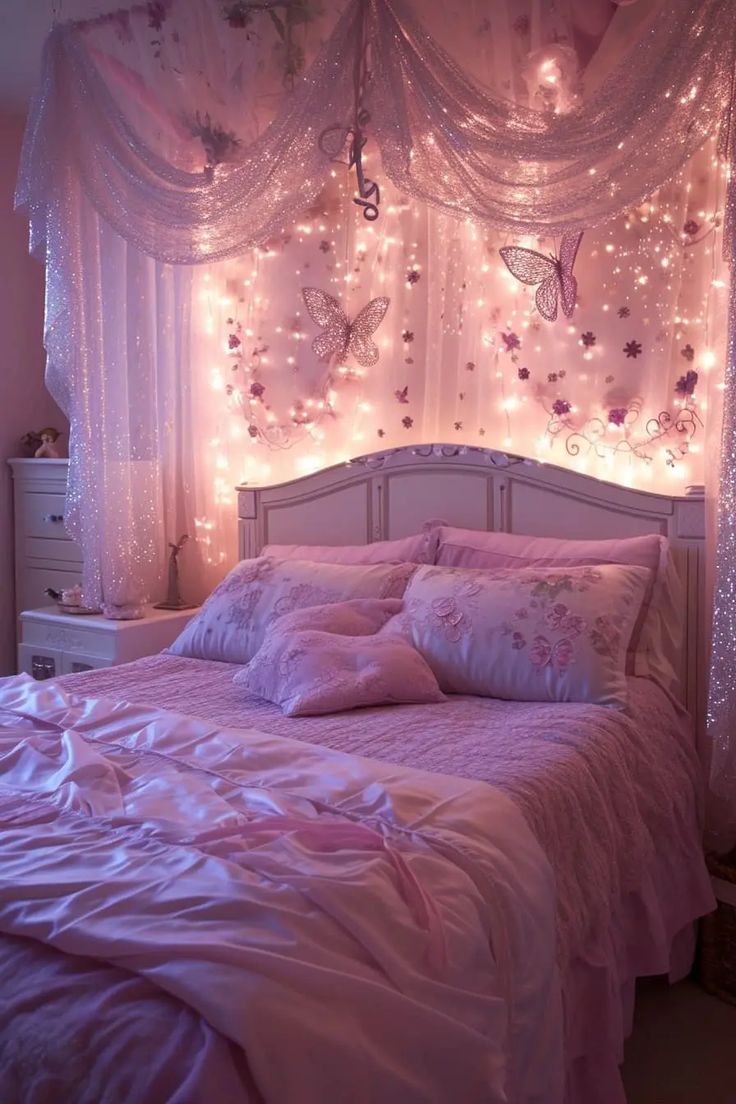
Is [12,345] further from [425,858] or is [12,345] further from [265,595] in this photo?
[425,858]

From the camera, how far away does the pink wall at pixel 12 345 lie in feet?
13.7

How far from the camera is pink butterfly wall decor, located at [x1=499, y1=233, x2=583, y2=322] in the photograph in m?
2.90

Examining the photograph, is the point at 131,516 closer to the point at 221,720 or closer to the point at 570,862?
the point at 221,720

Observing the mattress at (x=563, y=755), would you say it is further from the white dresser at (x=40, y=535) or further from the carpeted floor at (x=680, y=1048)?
the white dresser at (x=40, y=535)

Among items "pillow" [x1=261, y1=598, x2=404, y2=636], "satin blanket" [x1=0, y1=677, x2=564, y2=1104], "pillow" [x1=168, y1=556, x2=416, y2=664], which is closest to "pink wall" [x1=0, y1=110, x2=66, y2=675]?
"pillow" [x1=168, y1=556, x2=416, y2=664]

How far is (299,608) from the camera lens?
2.88 m

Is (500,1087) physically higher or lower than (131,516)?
lower

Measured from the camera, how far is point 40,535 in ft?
13.6

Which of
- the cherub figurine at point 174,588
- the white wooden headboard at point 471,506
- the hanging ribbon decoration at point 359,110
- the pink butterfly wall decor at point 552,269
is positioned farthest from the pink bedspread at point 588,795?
the hanging ribbon decoration at point 359,110

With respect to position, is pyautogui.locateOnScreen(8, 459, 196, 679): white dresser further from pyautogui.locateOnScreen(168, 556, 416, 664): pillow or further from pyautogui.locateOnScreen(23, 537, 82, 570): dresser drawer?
pyautogui.locateOnScreen(168, 556, 416, 664): pillow

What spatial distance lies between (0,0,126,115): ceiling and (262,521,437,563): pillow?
5.84 feet

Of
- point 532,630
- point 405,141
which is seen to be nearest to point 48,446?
point 405,141

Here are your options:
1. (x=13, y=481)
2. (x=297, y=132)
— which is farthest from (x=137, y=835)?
(x=13, y=481)

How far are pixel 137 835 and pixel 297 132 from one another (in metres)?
2.06
